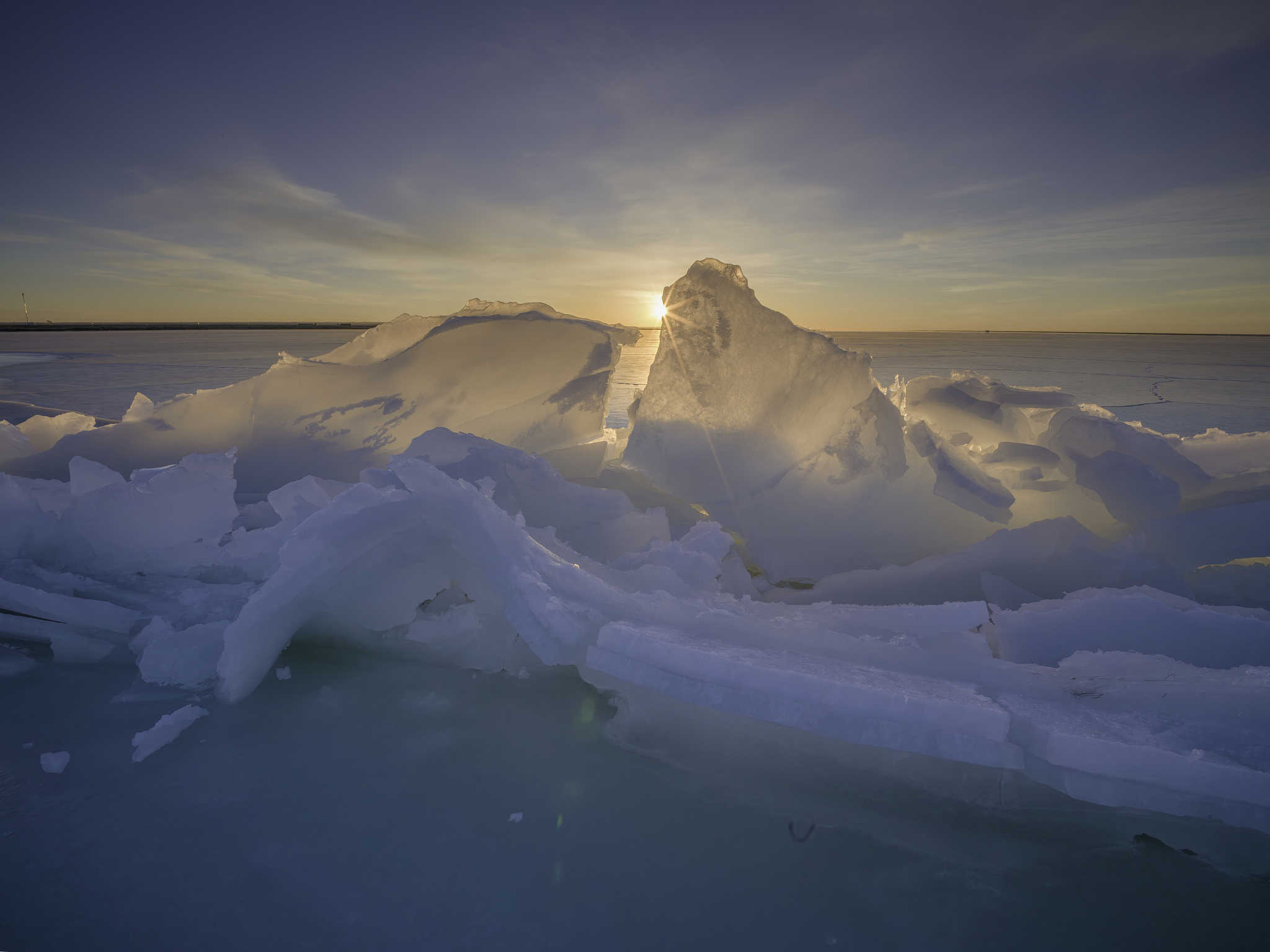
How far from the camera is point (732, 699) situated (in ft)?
3.93

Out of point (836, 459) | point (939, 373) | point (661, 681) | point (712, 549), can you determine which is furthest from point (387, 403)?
point (939, 373)

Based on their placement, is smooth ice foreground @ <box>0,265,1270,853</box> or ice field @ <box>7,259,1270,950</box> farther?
smooth ice foreground @ <box>0,265,1270,853</box>

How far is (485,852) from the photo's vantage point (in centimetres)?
109

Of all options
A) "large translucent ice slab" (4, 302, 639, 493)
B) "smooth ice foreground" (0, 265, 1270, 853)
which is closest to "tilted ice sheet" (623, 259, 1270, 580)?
"smooth ice foreground" (0, 265, 1270, 853)

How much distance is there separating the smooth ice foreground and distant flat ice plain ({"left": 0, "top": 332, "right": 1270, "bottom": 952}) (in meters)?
0.12

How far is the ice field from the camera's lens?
1.02 meters

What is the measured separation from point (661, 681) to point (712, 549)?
865 millimetres

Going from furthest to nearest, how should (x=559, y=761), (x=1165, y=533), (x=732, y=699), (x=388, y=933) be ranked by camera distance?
(x=1165, y=533) → (x=559, y=761) → (x=732, y=699) → (x=388, y=933)

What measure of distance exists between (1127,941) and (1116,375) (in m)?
14.5

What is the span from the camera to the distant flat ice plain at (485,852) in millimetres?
963

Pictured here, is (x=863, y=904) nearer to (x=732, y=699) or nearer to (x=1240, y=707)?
(x=732, y=699)

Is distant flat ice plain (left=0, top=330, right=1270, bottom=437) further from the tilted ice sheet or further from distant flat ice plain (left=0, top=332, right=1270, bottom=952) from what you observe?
distant flat ice plain (left=0, top=332, right=1270, bottom=952)

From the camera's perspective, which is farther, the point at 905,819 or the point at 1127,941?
the point at 905,819

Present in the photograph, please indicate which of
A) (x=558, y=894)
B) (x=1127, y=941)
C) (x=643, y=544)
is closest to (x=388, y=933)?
(x=558, y=894)
